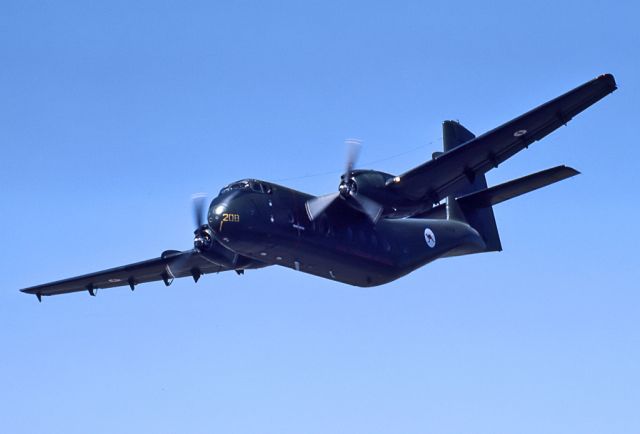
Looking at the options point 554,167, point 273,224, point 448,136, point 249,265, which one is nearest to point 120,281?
point 249,265

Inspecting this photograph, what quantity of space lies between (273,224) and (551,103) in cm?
825

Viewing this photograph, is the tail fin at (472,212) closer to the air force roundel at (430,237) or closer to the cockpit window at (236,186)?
the air force roundel at (430,237)

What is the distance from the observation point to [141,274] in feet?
111

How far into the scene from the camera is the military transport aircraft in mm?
26219

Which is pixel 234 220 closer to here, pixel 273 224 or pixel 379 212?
pixel 273 224

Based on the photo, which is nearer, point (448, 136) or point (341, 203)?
point (341, 203)

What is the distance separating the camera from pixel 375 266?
28.9 m

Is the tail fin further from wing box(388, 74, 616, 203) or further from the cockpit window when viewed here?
the cockpit window

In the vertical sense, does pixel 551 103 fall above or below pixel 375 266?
above

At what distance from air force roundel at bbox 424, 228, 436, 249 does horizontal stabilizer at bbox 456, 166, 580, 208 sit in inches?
96.2

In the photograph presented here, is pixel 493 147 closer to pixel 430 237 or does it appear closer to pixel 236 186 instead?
pixel 430 237

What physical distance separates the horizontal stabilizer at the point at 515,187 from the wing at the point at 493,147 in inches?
56.4

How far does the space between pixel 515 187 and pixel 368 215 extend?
5403mm

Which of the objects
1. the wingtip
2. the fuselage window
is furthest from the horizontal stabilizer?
the fuselage window
